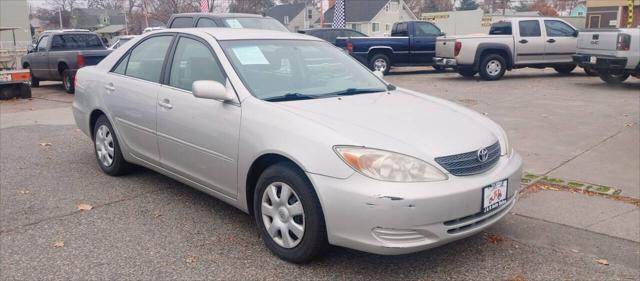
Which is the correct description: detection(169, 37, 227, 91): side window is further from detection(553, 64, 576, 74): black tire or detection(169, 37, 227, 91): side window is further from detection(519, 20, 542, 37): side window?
detection(553, 64, 576, 74): black tire

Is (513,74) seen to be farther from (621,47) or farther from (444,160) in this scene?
(444,160)

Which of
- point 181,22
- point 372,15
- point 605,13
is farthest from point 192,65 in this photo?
point 372,15

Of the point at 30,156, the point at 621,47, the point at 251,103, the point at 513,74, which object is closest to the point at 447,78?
the point at 513,74

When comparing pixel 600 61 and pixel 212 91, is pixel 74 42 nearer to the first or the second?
pixel 212 91

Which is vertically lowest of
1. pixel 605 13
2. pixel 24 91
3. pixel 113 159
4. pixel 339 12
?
pixel 24 91

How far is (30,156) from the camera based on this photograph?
661 cm

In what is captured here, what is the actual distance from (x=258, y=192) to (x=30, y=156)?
428 cm

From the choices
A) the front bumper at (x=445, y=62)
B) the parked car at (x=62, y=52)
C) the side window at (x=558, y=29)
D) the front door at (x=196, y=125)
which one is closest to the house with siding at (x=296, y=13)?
the front bumper at (x=445, y=62)

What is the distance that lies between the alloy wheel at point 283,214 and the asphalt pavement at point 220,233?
0.58 feet

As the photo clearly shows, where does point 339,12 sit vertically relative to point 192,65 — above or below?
above

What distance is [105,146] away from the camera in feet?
18.1

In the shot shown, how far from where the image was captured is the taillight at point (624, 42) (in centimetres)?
1210

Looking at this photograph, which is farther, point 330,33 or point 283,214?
point 330,33

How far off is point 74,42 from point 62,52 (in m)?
0.67
